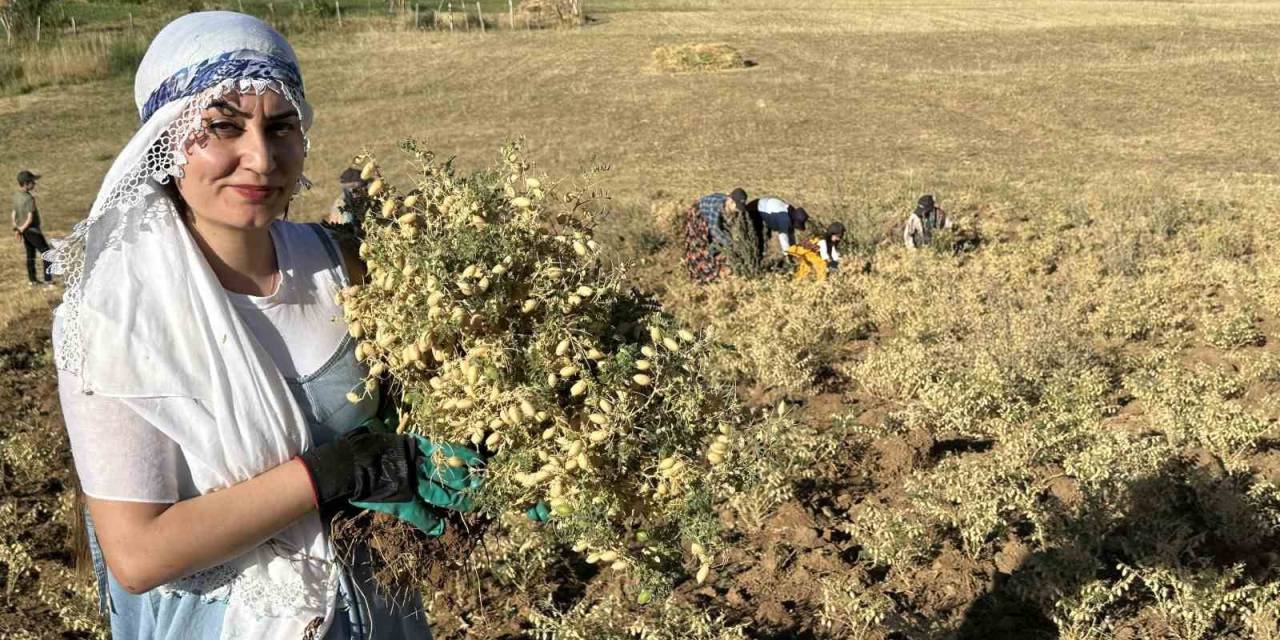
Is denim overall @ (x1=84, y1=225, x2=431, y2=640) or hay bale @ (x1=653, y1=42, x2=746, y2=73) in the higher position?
denim overall @ (x1=84, y1=225, x2=431, y2=640)

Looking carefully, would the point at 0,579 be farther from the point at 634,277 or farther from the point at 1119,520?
the point at 634,277

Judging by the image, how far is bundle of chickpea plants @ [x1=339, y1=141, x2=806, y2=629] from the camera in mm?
1722

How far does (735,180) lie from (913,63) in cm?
1169

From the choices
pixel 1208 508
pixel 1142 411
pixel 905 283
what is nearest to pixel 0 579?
pixel 1208 508

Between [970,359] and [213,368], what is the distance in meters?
5.14

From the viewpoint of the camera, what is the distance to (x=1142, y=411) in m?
5.53

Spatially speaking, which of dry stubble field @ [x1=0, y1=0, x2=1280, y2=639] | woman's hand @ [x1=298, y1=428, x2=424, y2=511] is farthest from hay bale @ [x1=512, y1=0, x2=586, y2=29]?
woman's hand @ [x1=298, y1=428, x2=424, y2=511]

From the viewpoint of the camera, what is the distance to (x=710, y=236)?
30.2 ft

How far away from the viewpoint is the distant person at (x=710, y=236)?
8.88m

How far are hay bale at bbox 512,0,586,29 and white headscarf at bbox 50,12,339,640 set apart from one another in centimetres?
3056

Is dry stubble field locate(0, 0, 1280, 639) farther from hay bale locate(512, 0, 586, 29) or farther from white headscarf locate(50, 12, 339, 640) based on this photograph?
hay bale locate(512, 0, 586, 29)

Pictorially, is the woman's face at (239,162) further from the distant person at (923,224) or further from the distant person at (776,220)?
the distant person at (923,224)

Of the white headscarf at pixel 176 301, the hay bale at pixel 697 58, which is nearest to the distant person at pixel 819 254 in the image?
the white headscarf at pixel 176 301

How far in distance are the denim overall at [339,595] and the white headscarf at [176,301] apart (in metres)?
0.08
